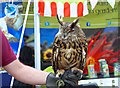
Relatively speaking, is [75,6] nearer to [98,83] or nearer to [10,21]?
[10,21]

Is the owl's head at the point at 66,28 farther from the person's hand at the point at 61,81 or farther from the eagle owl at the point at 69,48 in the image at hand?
the person's hand at the point at 61,81

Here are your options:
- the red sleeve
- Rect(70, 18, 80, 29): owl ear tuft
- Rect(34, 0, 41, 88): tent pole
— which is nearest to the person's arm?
the red sleeve

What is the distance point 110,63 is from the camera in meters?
2.63

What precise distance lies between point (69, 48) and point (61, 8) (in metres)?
0.36

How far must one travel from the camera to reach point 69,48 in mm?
2500

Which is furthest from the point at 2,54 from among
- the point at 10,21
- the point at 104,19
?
the point at 104,19

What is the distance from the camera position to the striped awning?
95.6 inches

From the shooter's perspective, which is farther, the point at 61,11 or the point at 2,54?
the point at 61,11

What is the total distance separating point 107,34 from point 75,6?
41 cm

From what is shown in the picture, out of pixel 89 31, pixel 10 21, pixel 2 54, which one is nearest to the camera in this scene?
pixel 2 54

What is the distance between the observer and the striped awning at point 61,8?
7.96 feet

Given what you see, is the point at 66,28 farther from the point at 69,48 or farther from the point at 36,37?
the point at 36,37

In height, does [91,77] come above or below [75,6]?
below

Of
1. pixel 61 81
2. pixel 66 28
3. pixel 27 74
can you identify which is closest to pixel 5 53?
pixel 27 74
